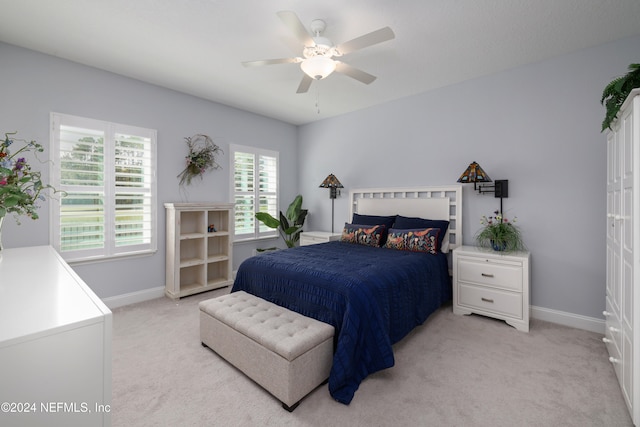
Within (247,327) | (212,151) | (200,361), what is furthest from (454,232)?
(212,151)

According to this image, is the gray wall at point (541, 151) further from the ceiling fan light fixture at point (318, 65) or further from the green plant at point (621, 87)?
the ceiling fan light fixture at point (318, 65)

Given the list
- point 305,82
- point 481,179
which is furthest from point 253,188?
point 481,179

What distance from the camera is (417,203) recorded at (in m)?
3.90

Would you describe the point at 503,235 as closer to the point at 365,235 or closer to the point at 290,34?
the point at 365,235

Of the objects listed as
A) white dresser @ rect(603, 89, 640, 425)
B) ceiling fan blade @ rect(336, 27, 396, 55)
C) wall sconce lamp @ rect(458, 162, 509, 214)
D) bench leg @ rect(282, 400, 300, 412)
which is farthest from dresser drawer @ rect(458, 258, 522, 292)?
ceiling fan blade @ rect(336, 27, 396, 55)

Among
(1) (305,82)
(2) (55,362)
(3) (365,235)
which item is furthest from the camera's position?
(3) (365,235)

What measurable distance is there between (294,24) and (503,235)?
111 inches

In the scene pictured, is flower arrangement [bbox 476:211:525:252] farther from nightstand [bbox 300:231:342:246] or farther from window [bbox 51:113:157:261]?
window [bbox 51:113:157:261]

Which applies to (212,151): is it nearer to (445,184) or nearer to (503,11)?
(445,184)

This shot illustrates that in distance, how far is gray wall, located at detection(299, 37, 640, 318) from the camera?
9.00 feet

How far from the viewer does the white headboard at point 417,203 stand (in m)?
3.58

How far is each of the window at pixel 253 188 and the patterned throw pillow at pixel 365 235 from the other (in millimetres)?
1713

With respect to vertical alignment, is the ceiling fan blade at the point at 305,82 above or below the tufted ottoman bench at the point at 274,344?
above

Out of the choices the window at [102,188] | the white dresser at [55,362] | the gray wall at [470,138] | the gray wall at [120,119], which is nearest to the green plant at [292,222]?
the gray wall at [120,119]
